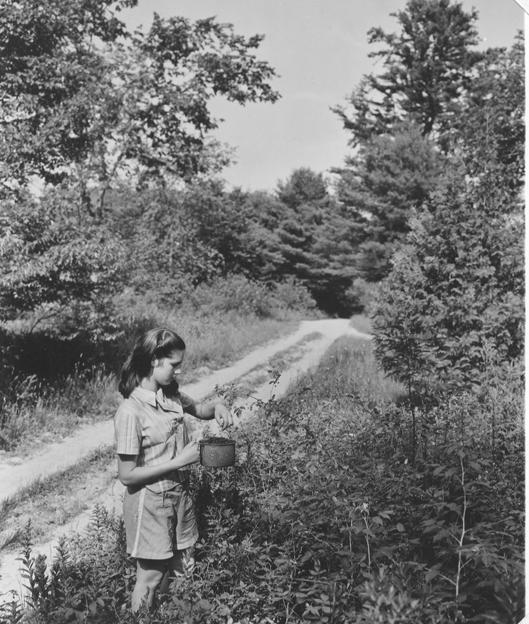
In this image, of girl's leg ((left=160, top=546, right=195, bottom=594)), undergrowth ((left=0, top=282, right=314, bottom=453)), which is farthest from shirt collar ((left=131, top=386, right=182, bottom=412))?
undergrowth ((left=0, top=282, right=314, bottom=453))

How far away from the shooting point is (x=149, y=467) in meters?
2.04

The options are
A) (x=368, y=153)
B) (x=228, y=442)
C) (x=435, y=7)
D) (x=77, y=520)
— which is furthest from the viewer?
(x=368, y=153)

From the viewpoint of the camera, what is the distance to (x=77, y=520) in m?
3.49

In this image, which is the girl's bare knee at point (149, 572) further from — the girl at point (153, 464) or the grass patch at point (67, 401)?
the grass patch at point (67, 401)

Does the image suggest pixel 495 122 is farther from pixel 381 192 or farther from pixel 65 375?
pixel 381 192

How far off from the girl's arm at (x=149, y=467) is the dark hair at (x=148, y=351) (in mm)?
337

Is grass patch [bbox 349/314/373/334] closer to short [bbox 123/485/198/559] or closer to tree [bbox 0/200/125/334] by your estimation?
tree [bbox 0/200/125/334]

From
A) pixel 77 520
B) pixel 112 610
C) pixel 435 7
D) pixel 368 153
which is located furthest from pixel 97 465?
pixel 368 153

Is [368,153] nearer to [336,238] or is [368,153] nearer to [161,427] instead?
[336,238]

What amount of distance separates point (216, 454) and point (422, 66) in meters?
6.85

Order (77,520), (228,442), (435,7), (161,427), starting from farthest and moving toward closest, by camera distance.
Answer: (435,7) → (77,520) → (161,427) → (228,442)

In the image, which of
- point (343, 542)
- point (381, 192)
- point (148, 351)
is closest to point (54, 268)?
point (148, 351)

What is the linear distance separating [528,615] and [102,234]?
385cm

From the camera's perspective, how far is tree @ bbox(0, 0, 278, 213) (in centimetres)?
347
